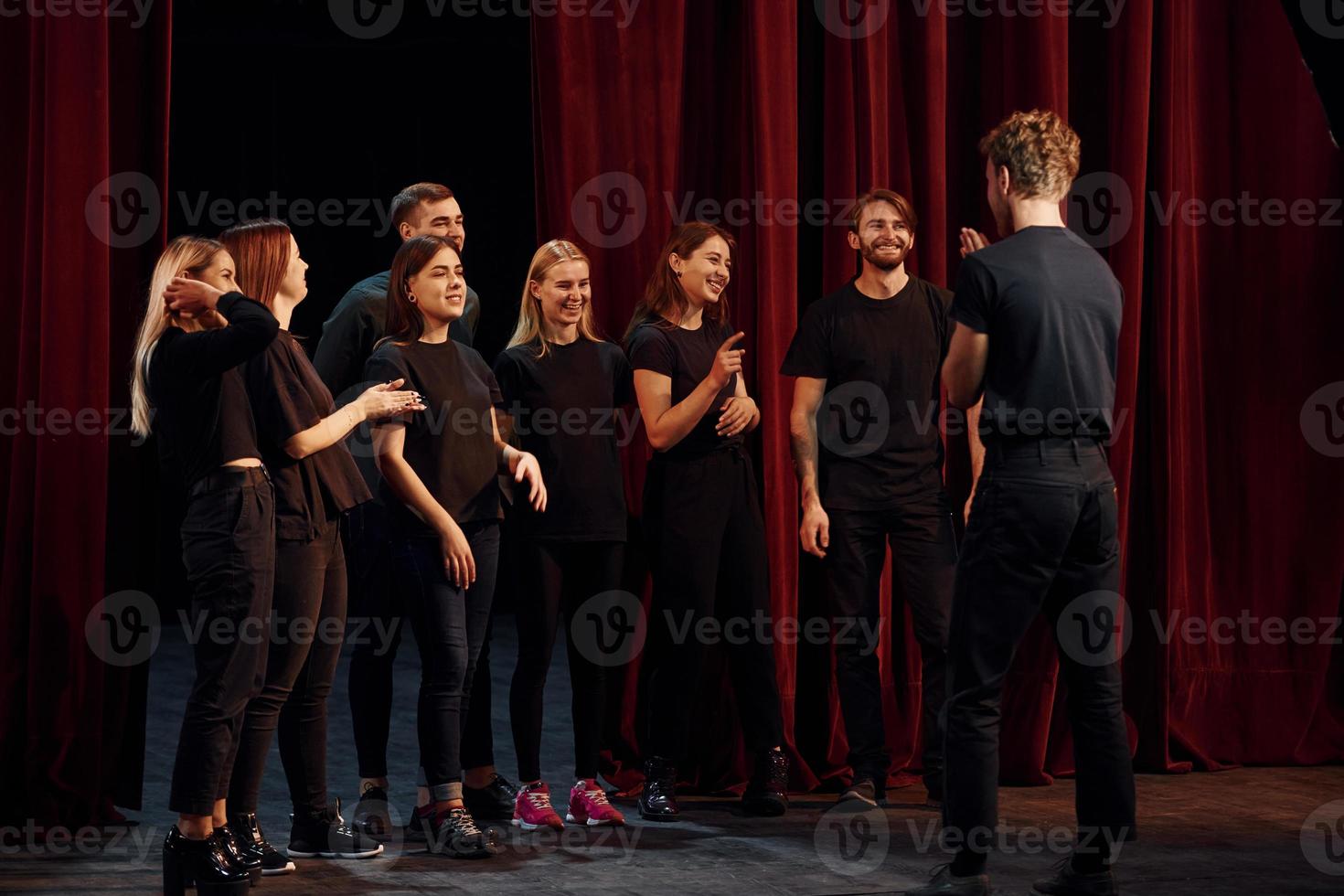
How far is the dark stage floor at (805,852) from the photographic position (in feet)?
9.73

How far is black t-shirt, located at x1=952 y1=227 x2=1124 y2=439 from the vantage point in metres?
2.64

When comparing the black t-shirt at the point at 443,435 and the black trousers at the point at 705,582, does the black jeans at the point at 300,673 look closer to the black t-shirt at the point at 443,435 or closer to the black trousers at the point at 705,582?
the black t-shirt at the point at 443,435

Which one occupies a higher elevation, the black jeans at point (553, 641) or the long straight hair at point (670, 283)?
the long straight hair at point (670, 283)

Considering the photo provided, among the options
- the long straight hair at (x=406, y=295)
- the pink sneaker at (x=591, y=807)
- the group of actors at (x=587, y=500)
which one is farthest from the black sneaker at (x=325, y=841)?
the long straight hair at (x=406, y=295)

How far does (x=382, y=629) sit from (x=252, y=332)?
91 cm

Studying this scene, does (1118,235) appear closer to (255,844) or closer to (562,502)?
(562,502)

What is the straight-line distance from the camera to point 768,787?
363 cm

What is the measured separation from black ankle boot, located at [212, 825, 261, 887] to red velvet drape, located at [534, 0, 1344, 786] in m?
1.19

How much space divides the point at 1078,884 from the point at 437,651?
4.41 feet

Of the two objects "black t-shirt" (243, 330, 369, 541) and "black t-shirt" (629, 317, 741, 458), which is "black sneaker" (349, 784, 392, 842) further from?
"black t-shirt" (629, 317, 741, 458)

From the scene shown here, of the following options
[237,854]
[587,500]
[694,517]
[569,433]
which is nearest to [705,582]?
[694,517]

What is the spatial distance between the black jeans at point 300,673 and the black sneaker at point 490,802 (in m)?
Answer: 0.44

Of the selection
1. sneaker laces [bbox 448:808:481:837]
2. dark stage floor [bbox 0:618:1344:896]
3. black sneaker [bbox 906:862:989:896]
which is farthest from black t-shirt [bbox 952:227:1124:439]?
sneaker laces [bbox 448:808:481:837]

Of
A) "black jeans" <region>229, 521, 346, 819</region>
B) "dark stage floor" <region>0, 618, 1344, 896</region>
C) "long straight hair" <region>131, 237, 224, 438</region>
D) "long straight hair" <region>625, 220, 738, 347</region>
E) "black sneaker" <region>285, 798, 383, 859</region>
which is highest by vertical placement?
"long straight hair" <region>625, 220, 738, 347</region>
